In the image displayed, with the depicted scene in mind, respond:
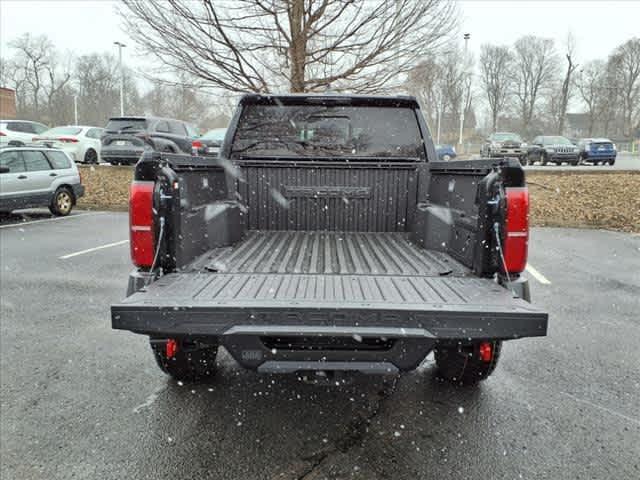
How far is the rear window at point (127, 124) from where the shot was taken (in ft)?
50.2

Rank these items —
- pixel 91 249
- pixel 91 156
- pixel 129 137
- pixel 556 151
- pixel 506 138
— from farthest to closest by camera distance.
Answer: pixel 506 138
pixel 556 151
pixel 91 156
pixel 129 137
pixel 91 249

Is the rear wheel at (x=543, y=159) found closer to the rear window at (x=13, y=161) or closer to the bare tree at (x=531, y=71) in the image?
the rear window at (x=13, y=161)

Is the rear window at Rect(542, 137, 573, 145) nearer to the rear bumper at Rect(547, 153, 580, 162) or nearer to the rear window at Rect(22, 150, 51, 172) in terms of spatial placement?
the rear bumper at Rect(547, 153, 580, 162)

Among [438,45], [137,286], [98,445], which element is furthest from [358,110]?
[438,45]

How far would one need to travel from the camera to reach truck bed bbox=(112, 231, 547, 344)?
7.01 ft

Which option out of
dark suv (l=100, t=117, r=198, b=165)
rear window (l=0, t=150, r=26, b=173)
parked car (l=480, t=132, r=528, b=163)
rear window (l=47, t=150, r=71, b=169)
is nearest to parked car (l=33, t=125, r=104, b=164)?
dark suv (l=100, t=117, r=198, b=165)

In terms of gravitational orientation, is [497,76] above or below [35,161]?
above

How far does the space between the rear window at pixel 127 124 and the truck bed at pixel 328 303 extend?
1389 cm

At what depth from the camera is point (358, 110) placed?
4148mm

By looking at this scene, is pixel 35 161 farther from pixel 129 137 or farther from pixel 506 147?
pixel 506 147

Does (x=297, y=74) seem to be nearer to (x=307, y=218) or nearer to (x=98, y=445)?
(x=307, y=218)

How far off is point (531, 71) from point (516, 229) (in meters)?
79.9

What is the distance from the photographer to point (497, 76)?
238 feet

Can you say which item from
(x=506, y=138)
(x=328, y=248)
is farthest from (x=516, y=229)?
(x=506, y=138)
